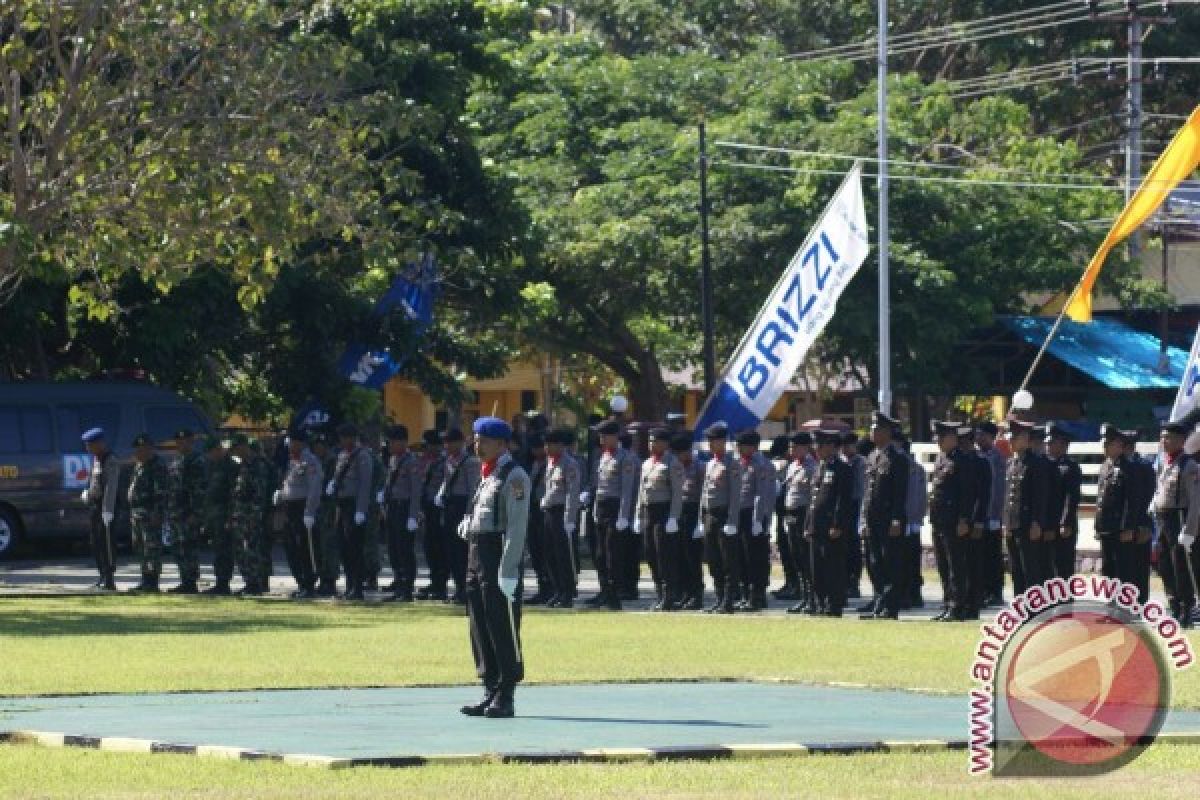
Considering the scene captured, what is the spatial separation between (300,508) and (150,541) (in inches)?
69.0

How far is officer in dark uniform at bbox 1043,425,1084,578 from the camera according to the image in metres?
23.3

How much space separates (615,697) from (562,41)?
31864 mm

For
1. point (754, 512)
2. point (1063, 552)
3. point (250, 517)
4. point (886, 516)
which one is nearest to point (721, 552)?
point (754, 512)

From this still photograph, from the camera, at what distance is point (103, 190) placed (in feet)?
79.7

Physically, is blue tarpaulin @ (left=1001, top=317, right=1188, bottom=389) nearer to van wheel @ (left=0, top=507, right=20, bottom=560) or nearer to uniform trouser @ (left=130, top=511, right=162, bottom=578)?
van wheel @ (left=0, top=507, right=20, bottom=560)

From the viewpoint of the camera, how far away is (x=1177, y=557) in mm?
22500

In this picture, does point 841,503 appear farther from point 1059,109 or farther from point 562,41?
point 1059,109

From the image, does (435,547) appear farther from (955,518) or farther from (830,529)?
(955,518)

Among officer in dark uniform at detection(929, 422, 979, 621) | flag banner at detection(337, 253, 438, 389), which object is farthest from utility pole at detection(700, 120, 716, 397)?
officer in dark uniform at detection(929, 422, 979, 621)

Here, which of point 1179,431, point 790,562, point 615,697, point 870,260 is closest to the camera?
point 615,697

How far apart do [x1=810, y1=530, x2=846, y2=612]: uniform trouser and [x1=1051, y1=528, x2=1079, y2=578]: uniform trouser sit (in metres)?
1.90

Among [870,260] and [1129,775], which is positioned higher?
[870,260]

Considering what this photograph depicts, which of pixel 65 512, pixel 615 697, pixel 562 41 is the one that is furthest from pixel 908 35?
pixel 615 697

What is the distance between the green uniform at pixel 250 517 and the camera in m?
27.4
